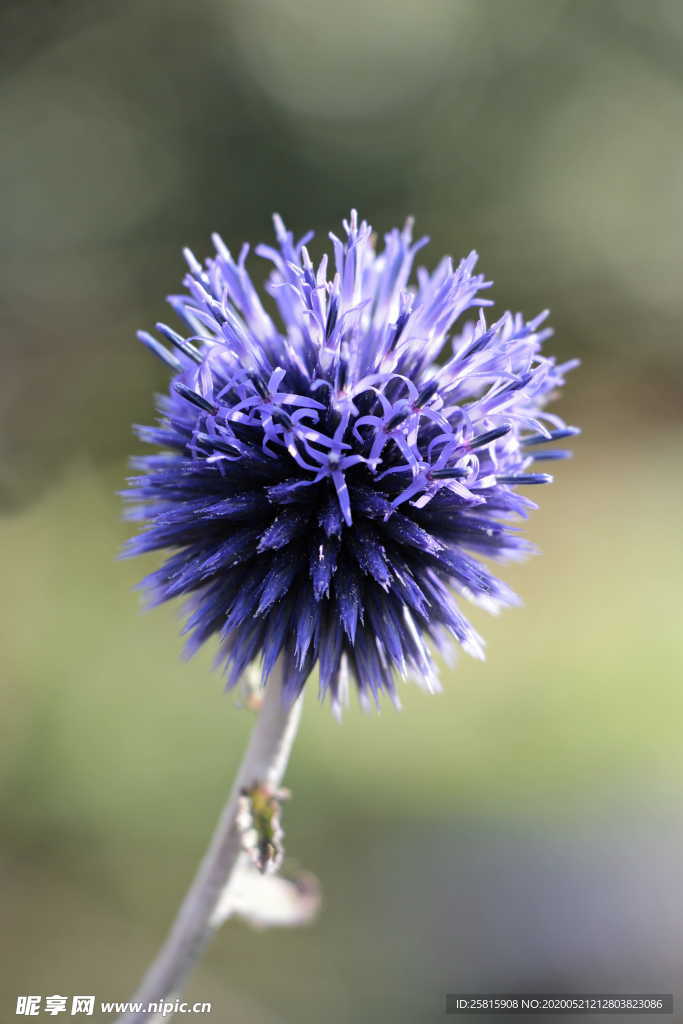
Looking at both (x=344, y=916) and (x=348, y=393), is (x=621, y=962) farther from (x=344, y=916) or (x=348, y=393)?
(x=348, y=393)

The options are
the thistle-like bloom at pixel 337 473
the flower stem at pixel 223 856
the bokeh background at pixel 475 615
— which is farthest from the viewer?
the bokeh background at pixel 475 615

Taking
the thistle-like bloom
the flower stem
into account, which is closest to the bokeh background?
the flower stem

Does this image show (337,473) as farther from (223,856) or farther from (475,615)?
(475,615)

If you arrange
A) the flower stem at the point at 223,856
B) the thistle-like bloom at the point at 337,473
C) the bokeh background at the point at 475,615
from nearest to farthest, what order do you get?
the thistle-like bloom at the point at 337,473 < the flower stem at the point at 223,856 < the bokeh background at the point at 475,615

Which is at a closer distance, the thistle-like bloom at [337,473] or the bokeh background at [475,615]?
the thistle-like bloom at [337,473]

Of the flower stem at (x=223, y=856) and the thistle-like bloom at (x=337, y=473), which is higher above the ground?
the thistle-like bloom at (x=337, y=473)

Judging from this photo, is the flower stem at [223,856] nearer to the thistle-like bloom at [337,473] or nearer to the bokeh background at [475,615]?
the thistle-like bloom at [337,473]

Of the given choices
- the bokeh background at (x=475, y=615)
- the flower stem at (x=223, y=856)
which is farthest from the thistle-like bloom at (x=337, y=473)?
the bokeh background at (x=475, y=615)
